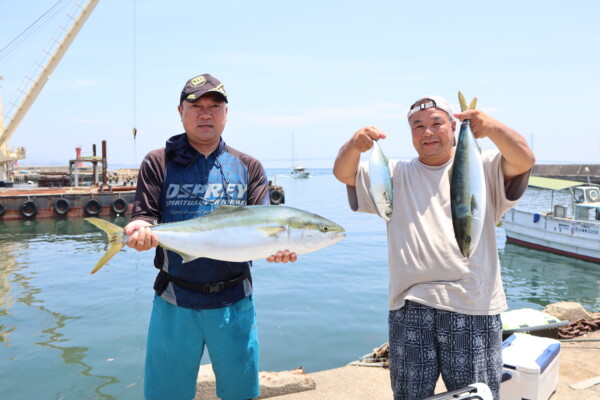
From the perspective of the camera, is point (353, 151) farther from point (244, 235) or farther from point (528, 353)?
point (528, 353)

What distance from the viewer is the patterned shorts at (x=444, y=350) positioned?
277 centimetres

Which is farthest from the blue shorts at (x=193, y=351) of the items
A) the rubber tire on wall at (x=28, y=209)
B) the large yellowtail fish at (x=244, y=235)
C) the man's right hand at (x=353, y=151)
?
the rubber tire on wall at (x=28, y=209)

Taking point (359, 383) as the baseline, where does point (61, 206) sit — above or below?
above

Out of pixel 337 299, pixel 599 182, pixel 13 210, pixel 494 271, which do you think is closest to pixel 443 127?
pixel 494 271

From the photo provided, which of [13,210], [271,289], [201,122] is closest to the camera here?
[201,122]

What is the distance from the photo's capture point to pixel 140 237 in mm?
2898

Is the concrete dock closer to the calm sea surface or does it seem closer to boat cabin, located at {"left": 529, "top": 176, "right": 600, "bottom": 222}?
the calm sea surface

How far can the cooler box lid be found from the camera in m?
4.09

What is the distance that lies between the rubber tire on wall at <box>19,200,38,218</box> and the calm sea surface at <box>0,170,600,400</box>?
953 centimetres

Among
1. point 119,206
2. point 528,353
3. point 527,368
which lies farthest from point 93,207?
A: point 527,368

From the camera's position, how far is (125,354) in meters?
9.41

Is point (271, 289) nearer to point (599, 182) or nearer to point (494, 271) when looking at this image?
point (494, 271)

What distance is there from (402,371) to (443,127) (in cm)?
163

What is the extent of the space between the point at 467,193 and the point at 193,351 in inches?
84.6
